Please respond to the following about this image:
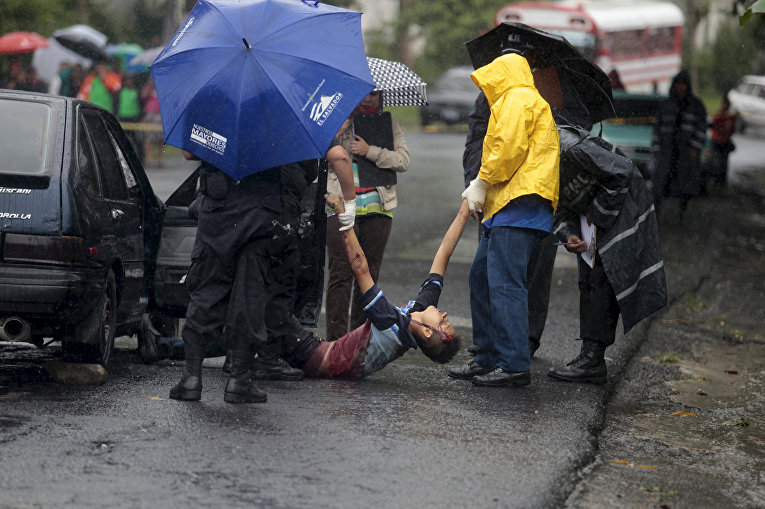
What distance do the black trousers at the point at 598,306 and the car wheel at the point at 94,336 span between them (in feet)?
9.17

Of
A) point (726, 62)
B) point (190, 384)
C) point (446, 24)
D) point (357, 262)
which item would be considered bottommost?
point (190, 384)

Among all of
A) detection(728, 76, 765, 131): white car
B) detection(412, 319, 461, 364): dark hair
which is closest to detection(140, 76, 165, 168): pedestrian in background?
detection(412, 319, 461, 364): dark hair

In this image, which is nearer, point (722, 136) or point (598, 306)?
point (598, 306)

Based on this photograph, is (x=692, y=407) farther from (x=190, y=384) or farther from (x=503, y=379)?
(x=190, y=384)

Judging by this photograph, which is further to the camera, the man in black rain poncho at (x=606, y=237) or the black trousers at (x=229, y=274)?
the man in black rain poncho at (x=606, y=237)

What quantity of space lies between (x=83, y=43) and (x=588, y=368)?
58.2 feet

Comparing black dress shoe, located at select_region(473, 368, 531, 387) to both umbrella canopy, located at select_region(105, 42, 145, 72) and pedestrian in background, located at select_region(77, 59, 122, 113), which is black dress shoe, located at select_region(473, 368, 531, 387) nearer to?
pedestrian in background, located at select_region(77, 59, 122, 113)

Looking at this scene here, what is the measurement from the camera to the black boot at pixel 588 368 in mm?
6766

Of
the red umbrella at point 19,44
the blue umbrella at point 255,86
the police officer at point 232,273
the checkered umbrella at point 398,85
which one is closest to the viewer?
the blue umbrella at point 255,86

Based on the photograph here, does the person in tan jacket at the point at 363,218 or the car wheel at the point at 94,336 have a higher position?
the person in tan jacket at the point at 363,218

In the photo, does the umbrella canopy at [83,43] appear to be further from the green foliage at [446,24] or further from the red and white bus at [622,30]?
the green foliage at [446,24]

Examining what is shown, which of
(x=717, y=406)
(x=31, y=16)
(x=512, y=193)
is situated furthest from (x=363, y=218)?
(x=31, y=16)

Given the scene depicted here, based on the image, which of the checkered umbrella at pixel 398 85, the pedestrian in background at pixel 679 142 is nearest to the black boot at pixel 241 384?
the checkered umbrella at pixel 398 85

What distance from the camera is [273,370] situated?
6418mm
